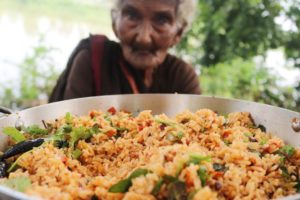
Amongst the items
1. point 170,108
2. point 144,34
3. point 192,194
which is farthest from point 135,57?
point 192,194

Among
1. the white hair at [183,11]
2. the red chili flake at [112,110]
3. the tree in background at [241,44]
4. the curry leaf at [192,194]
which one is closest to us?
the curry leaf at [192,194]

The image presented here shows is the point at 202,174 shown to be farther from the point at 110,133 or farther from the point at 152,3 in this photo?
the point at 152,3

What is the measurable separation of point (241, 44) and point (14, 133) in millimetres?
2345

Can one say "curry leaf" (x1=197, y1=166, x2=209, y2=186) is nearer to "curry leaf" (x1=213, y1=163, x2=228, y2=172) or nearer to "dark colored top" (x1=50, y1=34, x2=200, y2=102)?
"curry leaf" (x1=213, y1=163, x2=228, y2=172)

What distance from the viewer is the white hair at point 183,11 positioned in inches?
87.5

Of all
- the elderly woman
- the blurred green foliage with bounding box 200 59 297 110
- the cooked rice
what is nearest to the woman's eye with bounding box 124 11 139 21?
the elderly woman

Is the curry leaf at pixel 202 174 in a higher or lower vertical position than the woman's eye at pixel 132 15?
lower

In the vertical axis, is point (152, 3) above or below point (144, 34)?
above

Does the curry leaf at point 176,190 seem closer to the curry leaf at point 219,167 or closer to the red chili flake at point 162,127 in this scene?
the curry leaf at point 219,167

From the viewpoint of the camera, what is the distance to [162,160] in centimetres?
101

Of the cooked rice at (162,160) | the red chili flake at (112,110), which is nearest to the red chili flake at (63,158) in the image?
the cooked rice at (162,160)

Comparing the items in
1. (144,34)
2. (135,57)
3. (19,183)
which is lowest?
(19,183)

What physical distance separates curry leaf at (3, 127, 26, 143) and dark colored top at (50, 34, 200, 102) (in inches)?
34.6

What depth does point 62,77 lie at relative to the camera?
243cm
